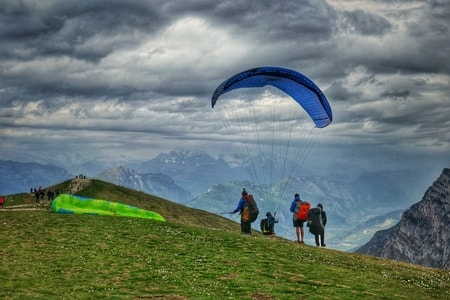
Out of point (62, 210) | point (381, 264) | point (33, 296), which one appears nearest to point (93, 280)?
point (33, 296)

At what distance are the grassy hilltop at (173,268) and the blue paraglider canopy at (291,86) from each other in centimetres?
1189

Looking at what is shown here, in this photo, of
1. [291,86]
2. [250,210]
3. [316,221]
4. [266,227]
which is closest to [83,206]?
[250,210]

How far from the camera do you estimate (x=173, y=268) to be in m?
23.4

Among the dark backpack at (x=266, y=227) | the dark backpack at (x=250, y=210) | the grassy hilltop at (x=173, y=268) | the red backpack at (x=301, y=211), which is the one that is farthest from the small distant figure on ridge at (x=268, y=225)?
the grassy hilltop at (x=173, y=268)

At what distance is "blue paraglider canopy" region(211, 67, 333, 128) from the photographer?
37.7 meters

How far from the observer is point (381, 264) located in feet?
100

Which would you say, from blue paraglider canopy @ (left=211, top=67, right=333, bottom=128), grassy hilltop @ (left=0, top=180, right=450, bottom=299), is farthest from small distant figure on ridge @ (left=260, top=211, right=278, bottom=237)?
blue paraglider canopy @ (left=211, top=67, right=333, bottom=128)

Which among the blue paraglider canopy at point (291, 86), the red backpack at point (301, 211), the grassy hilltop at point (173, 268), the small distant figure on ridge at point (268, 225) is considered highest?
the blue paraglider canopy at point (291, 86)

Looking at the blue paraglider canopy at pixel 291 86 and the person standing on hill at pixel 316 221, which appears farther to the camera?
the person standing on hill at pixel 316 221

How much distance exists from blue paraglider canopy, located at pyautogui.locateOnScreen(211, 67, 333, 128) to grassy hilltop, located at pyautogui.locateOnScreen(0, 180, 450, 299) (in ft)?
39.0

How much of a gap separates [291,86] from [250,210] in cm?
1111

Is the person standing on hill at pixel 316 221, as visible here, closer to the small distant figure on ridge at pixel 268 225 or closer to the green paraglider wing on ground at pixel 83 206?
the small distant figure on ridge at pixel 268 225

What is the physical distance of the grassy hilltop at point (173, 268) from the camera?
1950cm

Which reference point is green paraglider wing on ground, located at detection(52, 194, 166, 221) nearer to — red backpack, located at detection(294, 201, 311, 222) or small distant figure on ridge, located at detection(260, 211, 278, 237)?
small distant figure on ridge, located at detection(260, 211, 278, 237)
